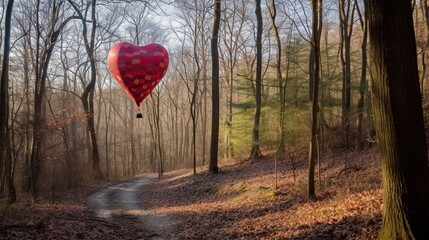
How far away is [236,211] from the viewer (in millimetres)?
12180

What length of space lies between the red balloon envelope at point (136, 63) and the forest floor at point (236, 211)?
15.3 feet

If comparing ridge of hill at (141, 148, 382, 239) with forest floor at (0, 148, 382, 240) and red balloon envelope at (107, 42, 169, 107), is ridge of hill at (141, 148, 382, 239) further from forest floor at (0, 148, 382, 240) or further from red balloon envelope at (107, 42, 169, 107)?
red balloon envelope at (107, 42, 169, 107)

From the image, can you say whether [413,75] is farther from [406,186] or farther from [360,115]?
[360,115]

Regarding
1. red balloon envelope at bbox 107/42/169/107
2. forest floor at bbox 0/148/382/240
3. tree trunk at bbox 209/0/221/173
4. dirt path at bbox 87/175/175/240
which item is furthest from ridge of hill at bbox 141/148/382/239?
red balloon envelope at bbox 107/42/169/107

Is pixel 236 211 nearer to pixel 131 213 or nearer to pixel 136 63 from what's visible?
pixel 131 213

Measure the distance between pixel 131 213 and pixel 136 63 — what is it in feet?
18.6

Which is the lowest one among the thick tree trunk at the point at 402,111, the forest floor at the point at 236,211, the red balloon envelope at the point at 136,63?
the forest floor at the point at 236,211

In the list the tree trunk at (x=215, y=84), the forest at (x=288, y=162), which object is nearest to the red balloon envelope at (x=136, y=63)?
the forest at (x=288, y=162)

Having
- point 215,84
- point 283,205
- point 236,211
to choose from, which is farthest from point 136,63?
point 215,84

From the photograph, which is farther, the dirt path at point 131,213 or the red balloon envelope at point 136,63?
the red balloon envelope at point 136,63

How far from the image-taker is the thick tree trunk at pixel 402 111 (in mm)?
4824

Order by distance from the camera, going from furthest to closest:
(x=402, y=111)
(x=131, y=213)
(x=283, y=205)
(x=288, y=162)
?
(x=288, y=162) → (x=131, y=213) → (x=283, y=205) → (x=402, y=111)

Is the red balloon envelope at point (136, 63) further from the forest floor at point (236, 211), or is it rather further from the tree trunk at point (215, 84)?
the tree trunk at point (215, 84)

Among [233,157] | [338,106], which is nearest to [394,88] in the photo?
[338,106]
